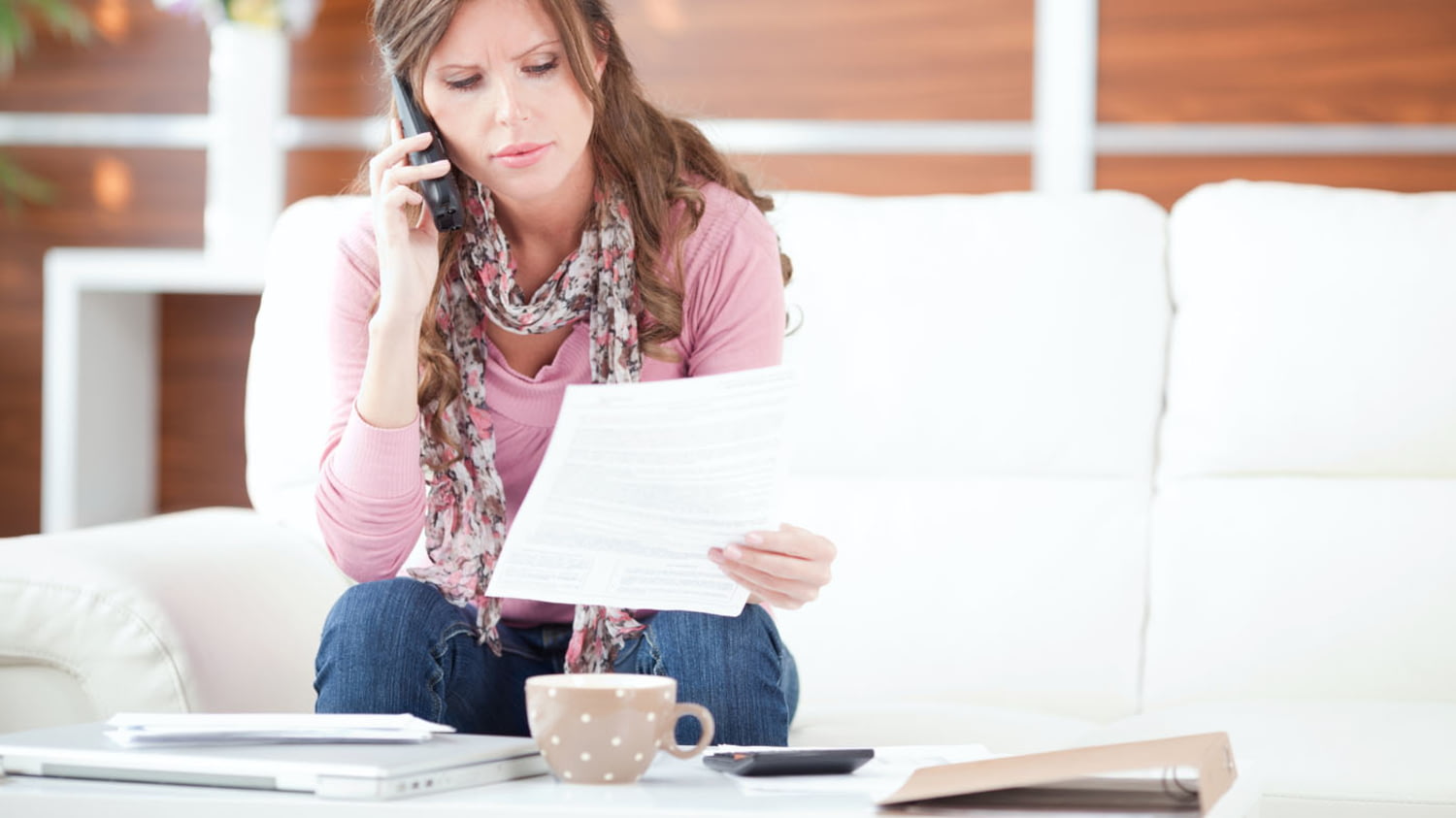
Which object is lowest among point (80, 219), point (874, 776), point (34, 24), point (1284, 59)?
point (874, 776)

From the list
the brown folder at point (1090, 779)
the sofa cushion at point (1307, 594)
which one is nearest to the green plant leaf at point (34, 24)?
the sofa cushion at point (1307, 594)

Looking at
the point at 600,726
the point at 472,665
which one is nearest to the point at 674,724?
the point at 600,726

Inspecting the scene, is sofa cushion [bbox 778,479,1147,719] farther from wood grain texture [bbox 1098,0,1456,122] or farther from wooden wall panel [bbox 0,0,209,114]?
wooden wall panel [bbox 0,0,209,114]

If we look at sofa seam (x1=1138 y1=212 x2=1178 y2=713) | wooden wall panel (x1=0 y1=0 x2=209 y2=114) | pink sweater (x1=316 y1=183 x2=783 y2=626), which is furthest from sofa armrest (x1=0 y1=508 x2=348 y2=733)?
wooden wall panel (x1=0 y1=0 x2=209 y2=114)

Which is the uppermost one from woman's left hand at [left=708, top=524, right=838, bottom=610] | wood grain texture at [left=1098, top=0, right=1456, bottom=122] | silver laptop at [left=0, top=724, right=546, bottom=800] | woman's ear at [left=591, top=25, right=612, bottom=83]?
wood grain texture at [left=1098, top=0, right=1456, bottom=122]

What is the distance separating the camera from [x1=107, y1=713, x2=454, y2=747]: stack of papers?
962mm

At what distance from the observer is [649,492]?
111 centimetres

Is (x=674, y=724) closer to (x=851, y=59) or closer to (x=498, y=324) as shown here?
(x=498, y=324)

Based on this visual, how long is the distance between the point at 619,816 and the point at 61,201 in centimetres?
267

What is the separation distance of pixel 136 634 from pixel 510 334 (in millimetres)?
426

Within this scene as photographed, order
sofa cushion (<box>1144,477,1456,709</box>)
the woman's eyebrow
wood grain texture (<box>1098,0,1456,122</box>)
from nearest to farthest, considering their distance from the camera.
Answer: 1. the woman's eyebrow
2. sofa cushion (<box>1144,477,1456,709</box>)
3. wood grain texture (<box>1098,0,1456,122</box>)

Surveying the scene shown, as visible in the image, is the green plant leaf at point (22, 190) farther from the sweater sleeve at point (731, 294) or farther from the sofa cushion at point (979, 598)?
the sweater sleeve at point (731, 294)

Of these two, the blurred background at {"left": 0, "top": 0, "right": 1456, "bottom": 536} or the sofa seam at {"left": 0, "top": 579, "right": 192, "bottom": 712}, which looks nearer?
the sofa seam at {"left": 0, "top": 579, "right": 192, "bottom": 712}

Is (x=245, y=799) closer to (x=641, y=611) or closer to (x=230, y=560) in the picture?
(x=641, y=611)
